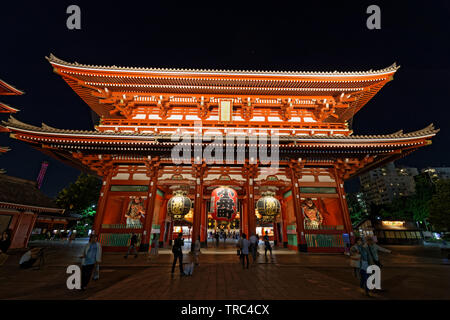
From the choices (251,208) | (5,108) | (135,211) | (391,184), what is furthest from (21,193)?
(391,184)

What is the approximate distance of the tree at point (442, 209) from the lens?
1983 centimetres

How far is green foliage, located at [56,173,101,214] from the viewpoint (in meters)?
30.9

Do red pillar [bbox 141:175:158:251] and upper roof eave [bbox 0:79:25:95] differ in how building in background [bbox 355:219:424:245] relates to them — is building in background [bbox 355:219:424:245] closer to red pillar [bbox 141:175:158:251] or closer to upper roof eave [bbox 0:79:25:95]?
red pillar [bbox 141:175:158:251]

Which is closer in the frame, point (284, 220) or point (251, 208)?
point (251, 208)

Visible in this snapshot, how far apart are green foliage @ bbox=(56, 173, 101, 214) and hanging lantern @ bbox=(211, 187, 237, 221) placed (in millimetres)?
30109

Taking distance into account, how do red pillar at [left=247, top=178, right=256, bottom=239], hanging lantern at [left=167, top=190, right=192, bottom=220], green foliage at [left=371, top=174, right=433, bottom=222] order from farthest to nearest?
green foliage at [left=371, top=174, right=433, bottom=222] → red pillar at [left=247, top=178, right=256, bottom=239] → hanging lantern at [left=167, top=190, right=192, bottom=220]

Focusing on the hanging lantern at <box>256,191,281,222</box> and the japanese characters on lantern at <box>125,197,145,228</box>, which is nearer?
the hanging lantern at <box>256,191,281,222</box>

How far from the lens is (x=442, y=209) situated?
66.2 feet

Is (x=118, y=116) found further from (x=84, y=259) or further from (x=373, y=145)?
(x=373, y=145)

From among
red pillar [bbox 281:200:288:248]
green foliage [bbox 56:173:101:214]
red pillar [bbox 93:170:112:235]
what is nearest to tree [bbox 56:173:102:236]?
green foliage [bbox 56:173:101:214]

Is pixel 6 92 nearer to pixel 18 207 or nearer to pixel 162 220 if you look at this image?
pixel 18 207

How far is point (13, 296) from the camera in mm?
4602

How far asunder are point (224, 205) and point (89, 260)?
6.27 meters

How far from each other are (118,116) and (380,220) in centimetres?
3633
